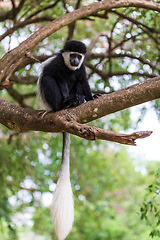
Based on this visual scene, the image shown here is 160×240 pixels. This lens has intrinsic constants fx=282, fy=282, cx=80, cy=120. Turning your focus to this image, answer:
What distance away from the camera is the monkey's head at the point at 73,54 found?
2249 millimetres

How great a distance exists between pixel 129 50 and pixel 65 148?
1.69 metres

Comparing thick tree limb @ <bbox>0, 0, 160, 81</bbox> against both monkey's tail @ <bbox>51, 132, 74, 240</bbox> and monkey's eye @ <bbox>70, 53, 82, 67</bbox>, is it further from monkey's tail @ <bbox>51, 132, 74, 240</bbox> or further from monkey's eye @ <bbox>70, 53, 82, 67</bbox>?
monkey's tail @ <bbox>51, 132, 74, 240</bbox>

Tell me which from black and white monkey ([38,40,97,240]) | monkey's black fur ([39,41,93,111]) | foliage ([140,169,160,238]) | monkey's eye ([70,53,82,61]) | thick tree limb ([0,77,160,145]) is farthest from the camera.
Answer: monkey's eye ([70,53,82,61])

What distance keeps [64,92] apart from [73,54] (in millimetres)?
369

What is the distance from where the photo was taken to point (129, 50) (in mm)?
3250

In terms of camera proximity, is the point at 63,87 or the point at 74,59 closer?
the point at 63,87

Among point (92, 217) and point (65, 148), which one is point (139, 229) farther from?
point (65, 148)

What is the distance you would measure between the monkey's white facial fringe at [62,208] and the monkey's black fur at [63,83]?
537 millimetres

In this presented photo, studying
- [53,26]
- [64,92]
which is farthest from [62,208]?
[53,26]

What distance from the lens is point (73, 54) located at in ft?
7.51

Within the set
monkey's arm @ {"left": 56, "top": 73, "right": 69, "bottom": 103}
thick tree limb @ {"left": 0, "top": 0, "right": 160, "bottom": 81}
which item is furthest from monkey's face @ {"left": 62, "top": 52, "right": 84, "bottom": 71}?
thick tree limb @ {"left": 0, "top": 0, "right": 160, "bottom": 81}

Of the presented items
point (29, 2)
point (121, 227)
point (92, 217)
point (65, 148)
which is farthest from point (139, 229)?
point (29, 2)

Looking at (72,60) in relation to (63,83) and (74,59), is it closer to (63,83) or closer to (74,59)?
(74,59)

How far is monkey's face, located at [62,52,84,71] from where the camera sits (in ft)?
7.35
